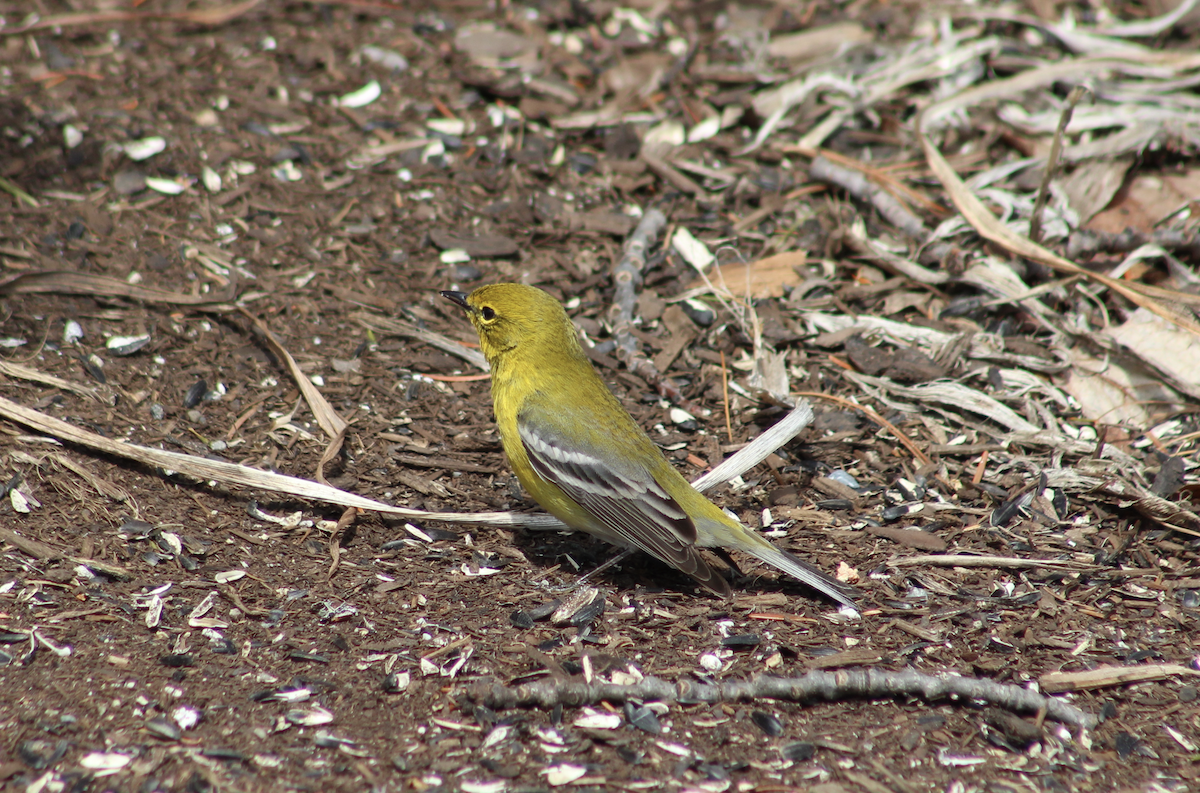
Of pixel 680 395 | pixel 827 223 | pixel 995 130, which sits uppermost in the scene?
pixel 995 130

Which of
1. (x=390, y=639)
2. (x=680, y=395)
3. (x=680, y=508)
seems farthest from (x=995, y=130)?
(x=390, y=639)

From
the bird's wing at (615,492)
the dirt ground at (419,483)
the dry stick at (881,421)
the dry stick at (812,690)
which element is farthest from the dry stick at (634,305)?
the dry stick at (812,690)

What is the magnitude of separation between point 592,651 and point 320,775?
115 centimetres

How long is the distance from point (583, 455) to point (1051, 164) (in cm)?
316

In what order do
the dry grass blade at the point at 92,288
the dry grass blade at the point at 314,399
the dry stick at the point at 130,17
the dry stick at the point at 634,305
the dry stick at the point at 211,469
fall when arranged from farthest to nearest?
the dry stick at the point at 130,17 → the dry stick at the point at 634,305 → the dry grass blade at the point at 92,288 → the dry grass blade at the point at 314,399 → the dry stick at the point at 211,469

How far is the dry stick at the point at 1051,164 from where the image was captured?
5.20 metres

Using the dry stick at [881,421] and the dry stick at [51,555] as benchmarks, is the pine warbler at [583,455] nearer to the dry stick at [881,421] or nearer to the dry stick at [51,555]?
the dry stick at [881,421]

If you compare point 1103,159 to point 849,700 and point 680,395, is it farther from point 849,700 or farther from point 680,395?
point 849,700

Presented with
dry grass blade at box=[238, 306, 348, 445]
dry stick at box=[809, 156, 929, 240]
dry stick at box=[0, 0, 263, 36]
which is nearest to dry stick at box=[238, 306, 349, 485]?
dry grass blade at box=[238, 306, 348, 445]

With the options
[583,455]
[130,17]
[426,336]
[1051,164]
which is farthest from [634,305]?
[130,17]

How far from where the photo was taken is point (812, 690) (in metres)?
3.53

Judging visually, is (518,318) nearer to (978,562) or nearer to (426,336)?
(426,336)

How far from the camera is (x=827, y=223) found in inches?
250

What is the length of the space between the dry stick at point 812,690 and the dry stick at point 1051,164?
3.14 m
